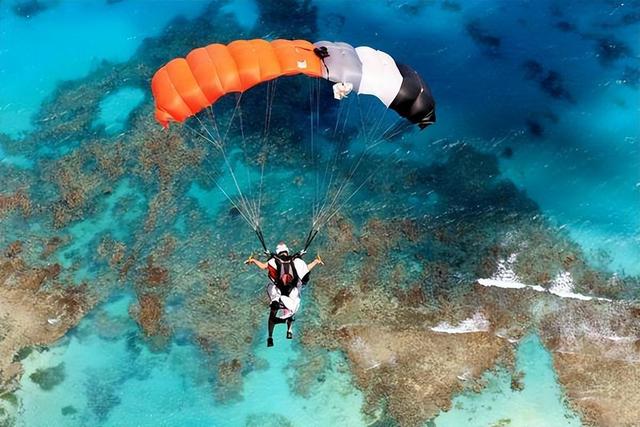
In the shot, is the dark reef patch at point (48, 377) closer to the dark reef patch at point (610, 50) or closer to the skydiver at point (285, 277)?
the skydiver at point (285, 277)

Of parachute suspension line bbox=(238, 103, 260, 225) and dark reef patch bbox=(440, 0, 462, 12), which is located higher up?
dark reef patch bbox=(440, 0, 462, 12)

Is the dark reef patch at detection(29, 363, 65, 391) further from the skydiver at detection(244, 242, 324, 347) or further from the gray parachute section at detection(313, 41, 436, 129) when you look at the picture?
the gray parachute section at detection(313, 41, 436, 129)

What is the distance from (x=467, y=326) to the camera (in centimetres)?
1445

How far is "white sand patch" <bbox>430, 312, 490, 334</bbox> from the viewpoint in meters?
14.4

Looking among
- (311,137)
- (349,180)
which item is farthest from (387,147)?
(311,137)

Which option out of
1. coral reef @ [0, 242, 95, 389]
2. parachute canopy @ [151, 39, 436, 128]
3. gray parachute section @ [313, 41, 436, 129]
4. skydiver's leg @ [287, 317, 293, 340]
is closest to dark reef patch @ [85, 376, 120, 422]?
coral reef @ [0, 242, 95, 389]

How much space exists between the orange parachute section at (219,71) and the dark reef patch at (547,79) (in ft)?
29.7

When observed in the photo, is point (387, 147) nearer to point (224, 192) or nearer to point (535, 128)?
point (535, 128)

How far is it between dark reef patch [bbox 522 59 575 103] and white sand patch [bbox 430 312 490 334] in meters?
7.88

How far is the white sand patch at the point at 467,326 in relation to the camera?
14377mm

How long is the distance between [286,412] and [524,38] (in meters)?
13.7

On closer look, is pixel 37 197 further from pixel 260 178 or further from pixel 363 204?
pixel 363 204

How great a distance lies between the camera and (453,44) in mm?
18938

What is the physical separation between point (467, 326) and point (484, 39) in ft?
31.9
